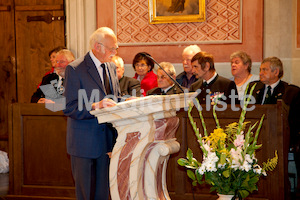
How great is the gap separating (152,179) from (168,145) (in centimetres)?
25

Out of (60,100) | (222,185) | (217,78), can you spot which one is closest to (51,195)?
(60,100)

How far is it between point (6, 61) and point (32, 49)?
20.2 inches

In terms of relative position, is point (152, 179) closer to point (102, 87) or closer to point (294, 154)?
point (102, 87)

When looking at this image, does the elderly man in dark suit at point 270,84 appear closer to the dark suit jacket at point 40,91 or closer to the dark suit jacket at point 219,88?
the dark suit jacket at point 219,88

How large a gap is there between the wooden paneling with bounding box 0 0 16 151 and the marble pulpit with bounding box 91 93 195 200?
16.4 ft

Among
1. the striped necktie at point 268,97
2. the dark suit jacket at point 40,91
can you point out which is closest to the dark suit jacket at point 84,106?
the striped necktie at point 268,97

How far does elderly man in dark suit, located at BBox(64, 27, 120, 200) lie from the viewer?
3512 mm

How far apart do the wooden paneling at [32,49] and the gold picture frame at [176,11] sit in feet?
5.44

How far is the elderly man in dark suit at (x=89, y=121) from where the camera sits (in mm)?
3512

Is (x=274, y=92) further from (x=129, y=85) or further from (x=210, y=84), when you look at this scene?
(x=129, y=85)

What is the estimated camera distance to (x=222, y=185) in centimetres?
265

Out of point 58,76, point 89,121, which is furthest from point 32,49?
point 89,121

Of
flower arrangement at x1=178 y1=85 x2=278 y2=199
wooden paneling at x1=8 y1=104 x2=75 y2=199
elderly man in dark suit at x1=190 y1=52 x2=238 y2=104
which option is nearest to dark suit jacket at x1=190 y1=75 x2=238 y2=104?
elderly man in dark suit at x1=190 y1=52 x2=238 y2=104

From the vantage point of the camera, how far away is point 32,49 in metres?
7.51
